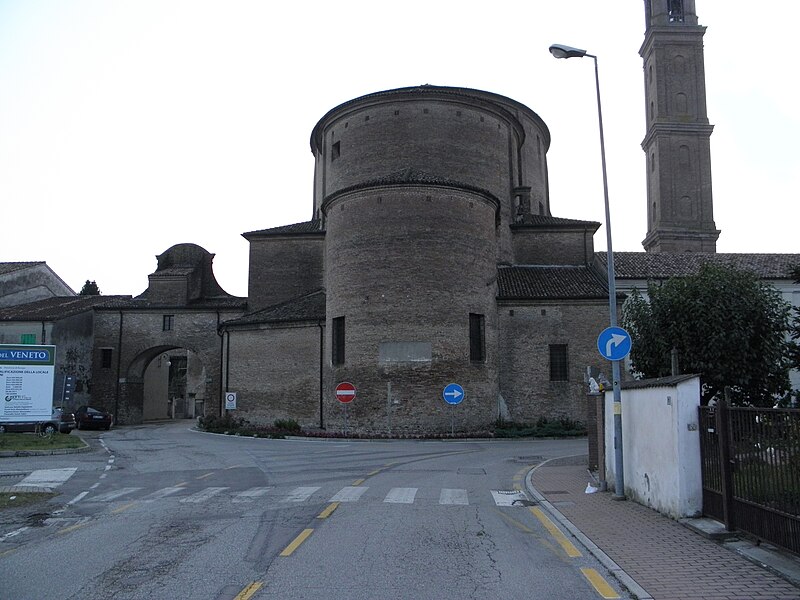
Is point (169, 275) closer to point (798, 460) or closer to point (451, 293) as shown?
point (451, 293)

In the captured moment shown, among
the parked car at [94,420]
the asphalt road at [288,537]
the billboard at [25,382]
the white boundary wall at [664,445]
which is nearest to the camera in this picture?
the asphalt road at [288,537]

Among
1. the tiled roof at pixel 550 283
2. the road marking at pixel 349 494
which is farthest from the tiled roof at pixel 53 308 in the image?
the road marking at pixel 349 494

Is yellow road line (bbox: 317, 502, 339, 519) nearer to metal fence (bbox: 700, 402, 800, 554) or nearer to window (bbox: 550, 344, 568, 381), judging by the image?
metal fence (bbox: 700, 402, 800, 554)

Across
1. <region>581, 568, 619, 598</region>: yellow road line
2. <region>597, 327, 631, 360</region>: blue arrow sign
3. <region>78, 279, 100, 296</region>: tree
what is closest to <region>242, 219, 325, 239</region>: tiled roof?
<region>597, 327, 631, 360</region>: blue arrow sign

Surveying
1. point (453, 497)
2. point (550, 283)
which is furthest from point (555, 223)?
point (453, 497)

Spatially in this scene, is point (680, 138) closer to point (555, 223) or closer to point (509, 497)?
point (555, 223)

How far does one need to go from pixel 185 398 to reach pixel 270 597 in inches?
2555

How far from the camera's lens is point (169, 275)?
44562mm

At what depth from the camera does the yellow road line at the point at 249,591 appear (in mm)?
6314

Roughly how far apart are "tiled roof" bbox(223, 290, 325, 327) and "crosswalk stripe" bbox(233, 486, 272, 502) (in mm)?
21531

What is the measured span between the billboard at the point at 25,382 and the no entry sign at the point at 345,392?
10.7m

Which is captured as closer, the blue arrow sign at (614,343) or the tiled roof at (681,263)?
the blue arrow sign at (614,343)

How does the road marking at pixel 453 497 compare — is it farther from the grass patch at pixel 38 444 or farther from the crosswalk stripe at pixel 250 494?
the grass patch at pixel 38 444

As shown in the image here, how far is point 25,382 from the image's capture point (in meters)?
23.9
